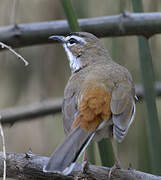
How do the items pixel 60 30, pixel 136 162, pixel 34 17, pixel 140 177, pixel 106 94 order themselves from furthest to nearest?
pixel 34 17 → pixel 136 162 → pixel 60 30 → pixel 106 94 → pixel 140 177

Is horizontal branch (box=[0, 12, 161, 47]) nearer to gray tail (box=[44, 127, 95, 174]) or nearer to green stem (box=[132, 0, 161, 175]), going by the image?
green stem (box=[132, 0, 161, 175])

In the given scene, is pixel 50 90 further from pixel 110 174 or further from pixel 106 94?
pixel 110 174

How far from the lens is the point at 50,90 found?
6109 mm

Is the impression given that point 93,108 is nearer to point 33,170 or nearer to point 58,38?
point 33,170

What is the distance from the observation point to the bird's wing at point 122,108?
11.8 ft

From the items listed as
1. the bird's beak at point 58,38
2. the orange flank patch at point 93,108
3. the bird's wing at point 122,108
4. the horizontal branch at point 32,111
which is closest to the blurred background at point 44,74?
the horizontal branch at point 32,111

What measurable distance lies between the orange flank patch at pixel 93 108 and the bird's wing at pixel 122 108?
0.06 meters

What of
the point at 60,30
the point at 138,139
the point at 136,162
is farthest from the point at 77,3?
the point at 136,162

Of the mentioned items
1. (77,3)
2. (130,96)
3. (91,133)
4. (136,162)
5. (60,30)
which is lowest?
(136,162)

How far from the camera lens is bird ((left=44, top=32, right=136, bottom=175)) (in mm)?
3307

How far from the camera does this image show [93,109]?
3.67 m

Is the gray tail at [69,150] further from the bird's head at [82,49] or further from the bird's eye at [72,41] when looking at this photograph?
the bird's eye at [72,41]

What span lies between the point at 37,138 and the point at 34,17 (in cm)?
155

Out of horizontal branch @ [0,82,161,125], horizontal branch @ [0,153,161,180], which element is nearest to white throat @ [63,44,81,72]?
horizontal branch @ [0,82,161,125]
